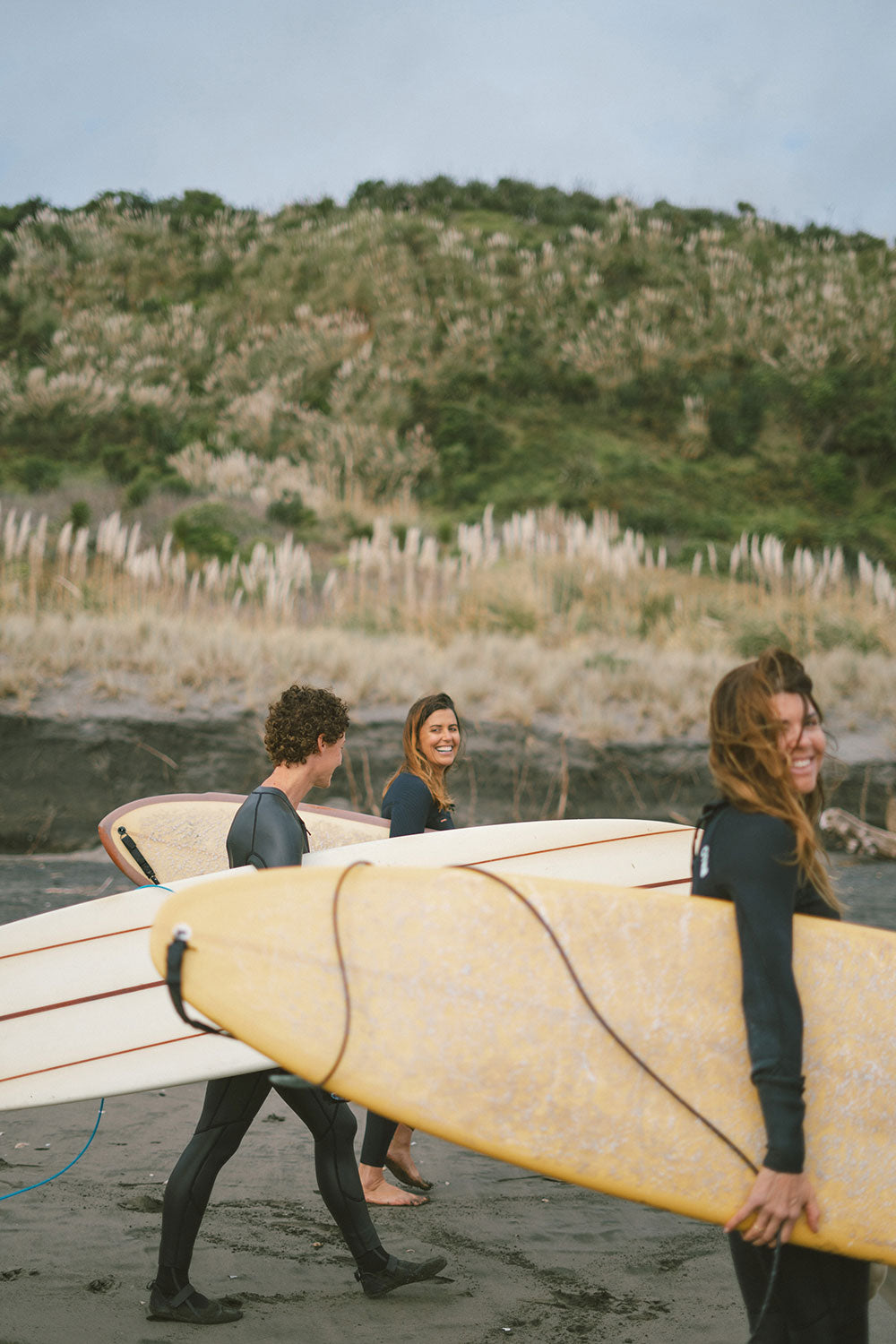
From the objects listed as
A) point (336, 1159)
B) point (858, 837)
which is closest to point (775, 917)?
point (336, 1159)

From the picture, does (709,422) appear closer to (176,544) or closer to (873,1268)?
(176,544)

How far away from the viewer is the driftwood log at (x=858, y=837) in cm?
849

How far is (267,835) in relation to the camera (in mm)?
2523

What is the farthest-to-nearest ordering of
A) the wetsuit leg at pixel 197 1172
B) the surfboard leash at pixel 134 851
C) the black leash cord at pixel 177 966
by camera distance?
the surfboard leash at pixel 134 851
the wetsuit leg at pixel 197 1172
the black leash cord at pixel 177 966

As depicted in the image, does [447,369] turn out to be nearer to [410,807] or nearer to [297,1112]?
[410,807]

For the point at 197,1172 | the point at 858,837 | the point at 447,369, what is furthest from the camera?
the point at 447,369

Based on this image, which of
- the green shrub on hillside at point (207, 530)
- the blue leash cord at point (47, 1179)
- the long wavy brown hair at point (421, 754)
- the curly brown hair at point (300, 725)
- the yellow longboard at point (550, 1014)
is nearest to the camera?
the yellow longboard at point (550, 1014)

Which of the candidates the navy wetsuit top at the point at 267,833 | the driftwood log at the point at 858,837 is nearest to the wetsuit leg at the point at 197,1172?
the navy wetsuit top at the point at 267,833

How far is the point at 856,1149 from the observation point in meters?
1.83

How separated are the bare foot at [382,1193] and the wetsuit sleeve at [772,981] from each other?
1.93 m

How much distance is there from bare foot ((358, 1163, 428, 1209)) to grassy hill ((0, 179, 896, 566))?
1178 cm

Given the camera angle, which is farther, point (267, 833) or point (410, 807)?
point (410, 807)

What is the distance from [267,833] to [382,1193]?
145 centimetres

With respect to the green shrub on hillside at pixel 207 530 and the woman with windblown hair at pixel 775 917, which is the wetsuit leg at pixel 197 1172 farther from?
the green shrub on hillside at pixel 207 530
